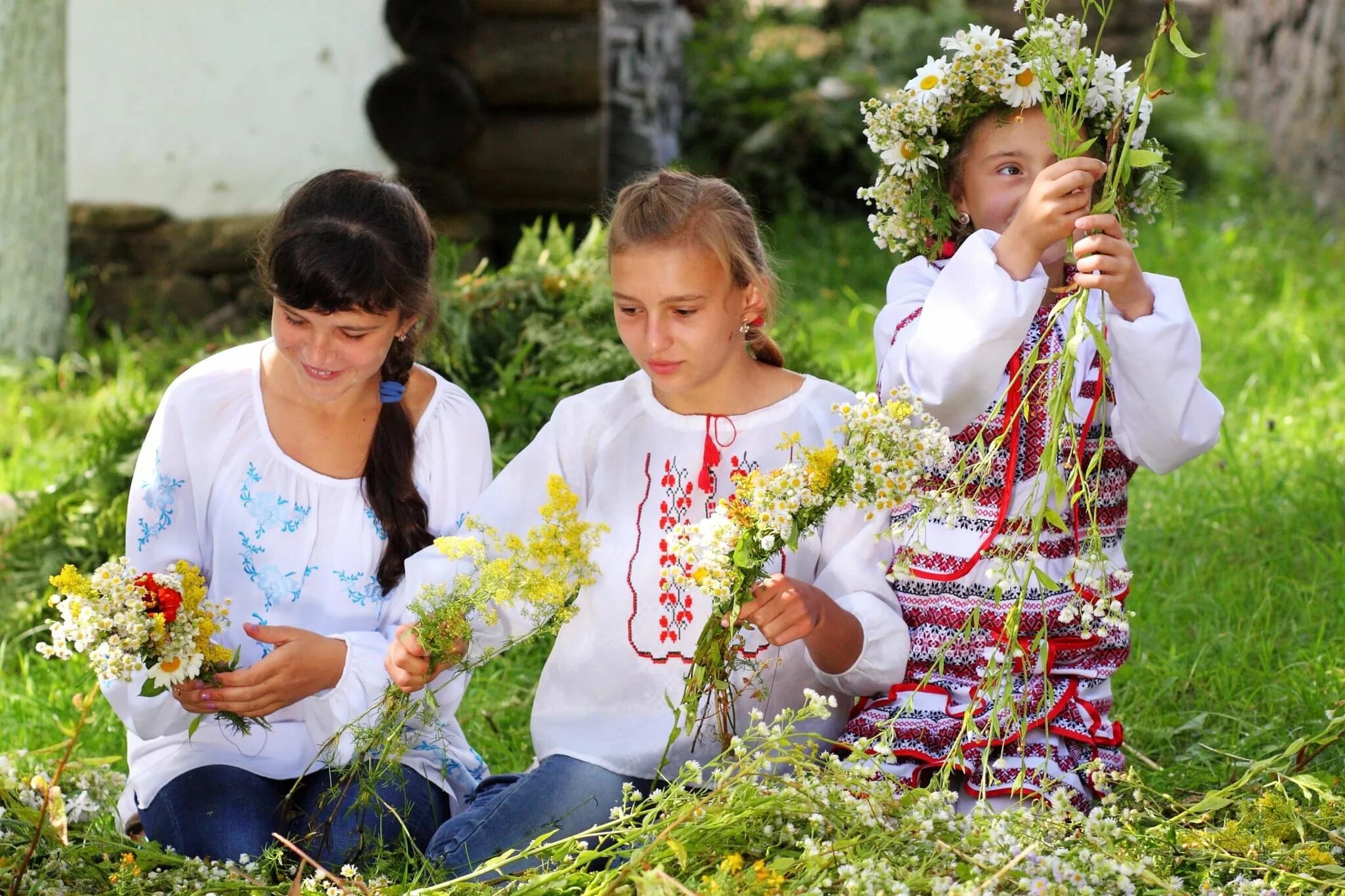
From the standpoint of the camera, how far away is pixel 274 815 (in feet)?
8.03

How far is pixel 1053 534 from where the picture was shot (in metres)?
2.37

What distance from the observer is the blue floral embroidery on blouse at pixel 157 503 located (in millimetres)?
2516

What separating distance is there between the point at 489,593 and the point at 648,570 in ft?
1.21

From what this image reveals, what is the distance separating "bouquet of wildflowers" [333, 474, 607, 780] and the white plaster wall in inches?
163

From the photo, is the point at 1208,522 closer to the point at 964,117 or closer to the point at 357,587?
the point at 964,117

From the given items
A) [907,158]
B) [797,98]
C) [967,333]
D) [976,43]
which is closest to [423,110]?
[797,98]

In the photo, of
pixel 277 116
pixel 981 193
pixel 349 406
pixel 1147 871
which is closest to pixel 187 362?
pixel 277 116

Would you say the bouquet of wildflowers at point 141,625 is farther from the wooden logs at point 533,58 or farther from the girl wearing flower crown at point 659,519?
the wooden logs at point 533,58

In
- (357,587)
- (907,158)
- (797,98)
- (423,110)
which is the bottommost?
(357,587)

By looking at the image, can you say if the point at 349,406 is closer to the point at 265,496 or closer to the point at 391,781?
the point at 265,496

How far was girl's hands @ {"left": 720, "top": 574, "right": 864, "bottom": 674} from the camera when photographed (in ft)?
7.13

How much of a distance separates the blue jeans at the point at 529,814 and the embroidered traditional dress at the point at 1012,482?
0.43 metres

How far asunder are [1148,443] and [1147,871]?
79 centimetres

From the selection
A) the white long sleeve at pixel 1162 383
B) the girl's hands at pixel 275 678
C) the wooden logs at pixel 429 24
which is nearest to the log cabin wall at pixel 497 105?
the wooden logs at pixel 429 24
